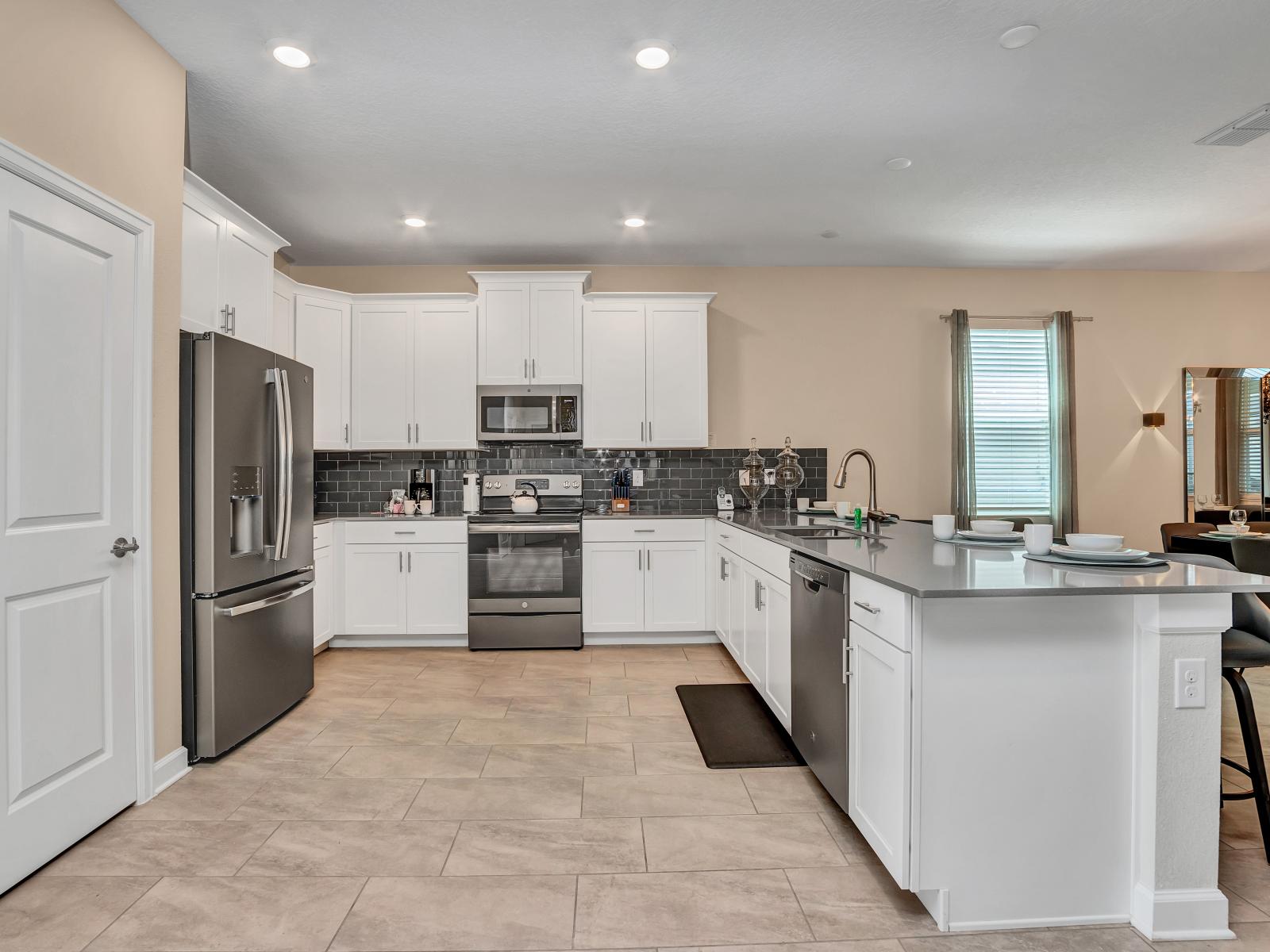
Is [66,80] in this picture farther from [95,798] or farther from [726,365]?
[726,365]

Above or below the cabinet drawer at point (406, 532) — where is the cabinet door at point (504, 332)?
above

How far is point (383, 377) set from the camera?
4.89 metres

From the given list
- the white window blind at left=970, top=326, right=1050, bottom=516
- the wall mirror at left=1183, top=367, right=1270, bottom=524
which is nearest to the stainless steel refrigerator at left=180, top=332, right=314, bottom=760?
the white window blind at left=970, top=326, right=1050, bottom=516

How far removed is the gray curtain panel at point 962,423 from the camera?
17.2ft

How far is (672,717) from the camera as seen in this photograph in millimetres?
3369

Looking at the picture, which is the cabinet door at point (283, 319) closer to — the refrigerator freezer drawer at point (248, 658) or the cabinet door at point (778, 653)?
the refrigerator freezer drawer at point (248, 658)

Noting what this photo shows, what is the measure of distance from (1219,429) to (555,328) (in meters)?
5.16

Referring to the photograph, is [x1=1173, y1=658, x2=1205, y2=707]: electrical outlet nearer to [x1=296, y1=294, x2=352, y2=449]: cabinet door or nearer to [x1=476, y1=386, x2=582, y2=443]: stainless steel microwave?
[x1=476, y1=386, x2=582, y2=443]: stainless steel microwave

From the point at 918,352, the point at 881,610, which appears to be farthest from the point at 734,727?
the point at 918,352

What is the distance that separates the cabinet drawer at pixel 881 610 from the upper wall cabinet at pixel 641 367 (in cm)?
291

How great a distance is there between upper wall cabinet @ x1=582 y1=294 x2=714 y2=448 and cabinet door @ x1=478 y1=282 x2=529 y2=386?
1.40 ft

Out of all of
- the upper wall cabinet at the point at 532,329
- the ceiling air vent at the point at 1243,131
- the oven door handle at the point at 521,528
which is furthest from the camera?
the upper wall cabinet at the point at 532,329


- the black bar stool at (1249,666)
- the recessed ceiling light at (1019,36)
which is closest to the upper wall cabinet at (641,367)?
the recessed ceiling light at (1019,36)

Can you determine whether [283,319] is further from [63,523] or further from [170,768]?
[170,768]
